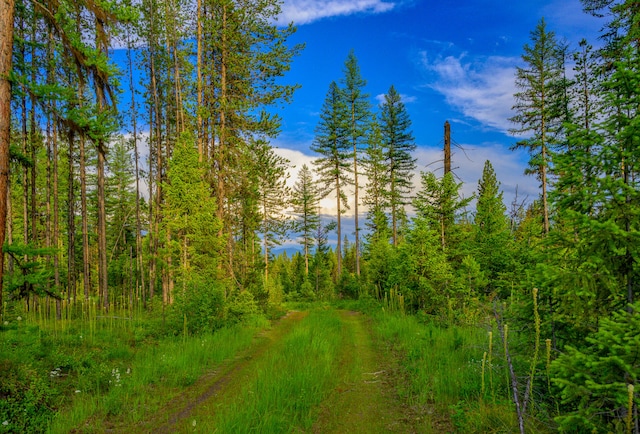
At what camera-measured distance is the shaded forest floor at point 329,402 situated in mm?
4957

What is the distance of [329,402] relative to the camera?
5.90 metres

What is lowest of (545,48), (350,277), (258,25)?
(350,277)

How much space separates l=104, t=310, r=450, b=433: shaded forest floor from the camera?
4957 millimetres

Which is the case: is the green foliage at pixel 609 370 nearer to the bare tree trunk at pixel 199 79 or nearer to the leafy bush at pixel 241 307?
the leafy bush at pixel 241 307

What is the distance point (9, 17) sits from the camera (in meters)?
5.58

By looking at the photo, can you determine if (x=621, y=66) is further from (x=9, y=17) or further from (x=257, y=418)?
(x=9, y=17)

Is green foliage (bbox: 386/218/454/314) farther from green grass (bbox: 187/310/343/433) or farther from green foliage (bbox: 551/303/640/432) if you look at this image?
green foliage (bbox: 551/303/640/432)

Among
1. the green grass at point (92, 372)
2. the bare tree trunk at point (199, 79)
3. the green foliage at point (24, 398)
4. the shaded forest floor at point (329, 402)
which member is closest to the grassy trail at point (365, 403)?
the shaded forest floor at point (329, 402)

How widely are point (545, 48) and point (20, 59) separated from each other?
28025 mm

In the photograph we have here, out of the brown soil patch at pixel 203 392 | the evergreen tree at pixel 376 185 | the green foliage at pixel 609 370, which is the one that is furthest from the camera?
the evergreen tree at pixel 376 185

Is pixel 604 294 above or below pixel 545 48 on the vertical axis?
below

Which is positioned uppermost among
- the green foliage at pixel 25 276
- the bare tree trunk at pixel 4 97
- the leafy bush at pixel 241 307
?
the bare tree trunk at pixel 4 97

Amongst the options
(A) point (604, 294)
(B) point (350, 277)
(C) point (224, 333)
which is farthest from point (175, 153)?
(B) point (350, 277)

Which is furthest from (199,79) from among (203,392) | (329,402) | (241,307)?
(329,402)
